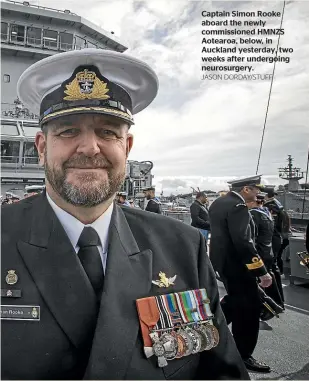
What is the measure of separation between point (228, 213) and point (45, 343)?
2.22 metres

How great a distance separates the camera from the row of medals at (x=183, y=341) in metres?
1.07

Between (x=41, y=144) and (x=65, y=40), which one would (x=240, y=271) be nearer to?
(x=41, y=144)

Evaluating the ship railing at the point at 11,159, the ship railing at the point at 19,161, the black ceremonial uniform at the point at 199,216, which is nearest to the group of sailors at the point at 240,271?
the black ceremonial uniform at the point at 199,216

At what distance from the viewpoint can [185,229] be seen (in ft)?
4.55

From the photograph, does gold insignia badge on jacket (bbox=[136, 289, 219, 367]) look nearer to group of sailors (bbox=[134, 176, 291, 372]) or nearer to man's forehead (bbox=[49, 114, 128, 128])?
man's forehead (bbox=[49, 114, 128, 128])

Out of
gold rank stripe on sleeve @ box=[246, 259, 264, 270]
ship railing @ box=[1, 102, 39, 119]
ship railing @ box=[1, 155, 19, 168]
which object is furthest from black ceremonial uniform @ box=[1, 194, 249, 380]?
ship railing @ box=[1, 102, 39, 119]

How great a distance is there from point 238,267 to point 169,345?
6.35 ft

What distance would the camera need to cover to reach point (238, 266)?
289cm

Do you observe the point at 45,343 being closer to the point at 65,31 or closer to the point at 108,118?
the point at 108,118

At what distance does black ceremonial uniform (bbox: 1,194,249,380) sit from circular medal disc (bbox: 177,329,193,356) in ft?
0.09

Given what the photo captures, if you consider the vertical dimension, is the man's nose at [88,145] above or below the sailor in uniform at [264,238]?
above

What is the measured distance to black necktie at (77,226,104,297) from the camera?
1079 mm

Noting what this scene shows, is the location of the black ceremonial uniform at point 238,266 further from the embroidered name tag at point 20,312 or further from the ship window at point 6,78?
the ship window at point 6,78

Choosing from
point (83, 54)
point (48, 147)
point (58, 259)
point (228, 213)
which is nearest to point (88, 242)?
point (58, 259)
